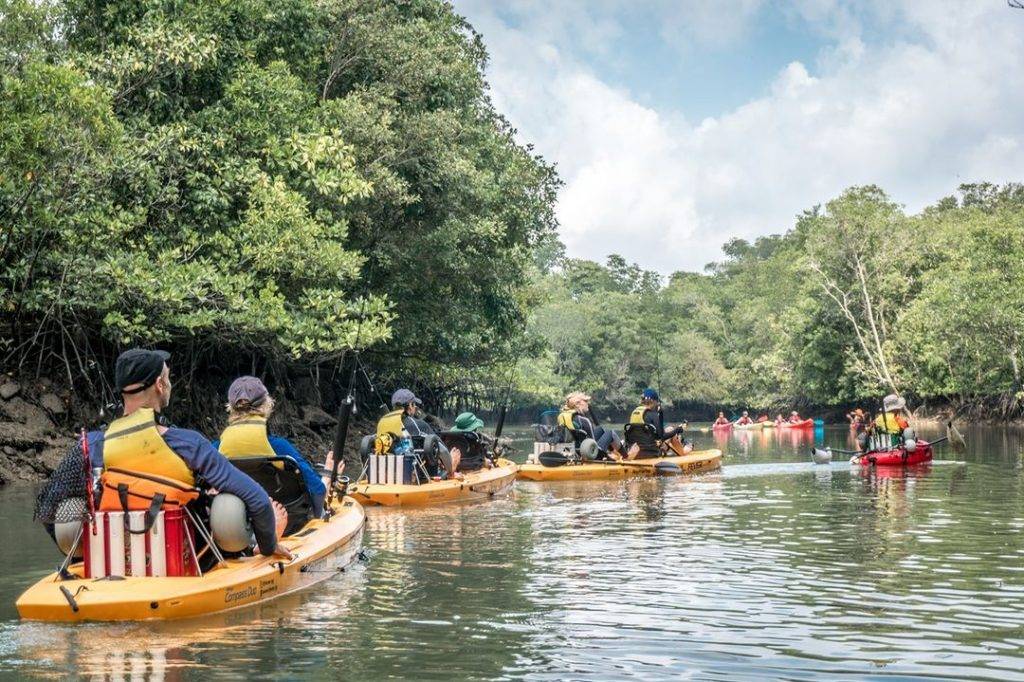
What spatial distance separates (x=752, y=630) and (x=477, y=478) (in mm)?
9929

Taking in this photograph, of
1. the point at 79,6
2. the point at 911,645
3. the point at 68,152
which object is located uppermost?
the point at 79,6

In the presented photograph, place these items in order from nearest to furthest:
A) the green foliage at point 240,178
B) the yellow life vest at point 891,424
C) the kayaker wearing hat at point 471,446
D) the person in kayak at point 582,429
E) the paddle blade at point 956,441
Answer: the green foliage at point 240,178
the kayaker wearing hat at point 471,446
the person in kayak at point 582,429
the yellow life vest at point 891,424
the paddle blade at point 956,441

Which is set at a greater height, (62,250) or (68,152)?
(68,152)

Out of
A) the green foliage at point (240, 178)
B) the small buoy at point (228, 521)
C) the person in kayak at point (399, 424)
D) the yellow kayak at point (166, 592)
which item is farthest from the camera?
the green foliage at point (240, 178)

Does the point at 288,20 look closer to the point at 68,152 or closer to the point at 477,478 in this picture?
the point at 68,152

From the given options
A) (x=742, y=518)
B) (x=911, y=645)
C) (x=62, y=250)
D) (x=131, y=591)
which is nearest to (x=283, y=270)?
(x=62, y=250)

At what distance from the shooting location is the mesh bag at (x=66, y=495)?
325 inches

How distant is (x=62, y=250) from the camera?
19.2 metres

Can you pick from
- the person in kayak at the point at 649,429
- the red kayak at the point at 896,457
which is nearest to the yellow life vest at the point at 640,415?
the person in kayak at the point at 649,429

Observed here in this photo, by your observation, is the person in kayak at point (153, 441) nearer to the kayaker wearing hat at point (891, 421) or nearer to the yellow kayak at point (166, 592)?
the yellow kayak at point (166, 592)

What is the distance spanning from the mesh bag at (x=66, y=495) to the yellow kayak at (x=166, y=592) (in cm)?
36

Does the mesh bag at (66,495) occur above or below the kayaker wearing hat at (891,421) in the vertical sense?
below

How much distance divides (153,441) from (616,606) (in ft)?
10.9

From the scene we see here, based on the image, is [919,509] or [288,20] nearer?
[919,509]
